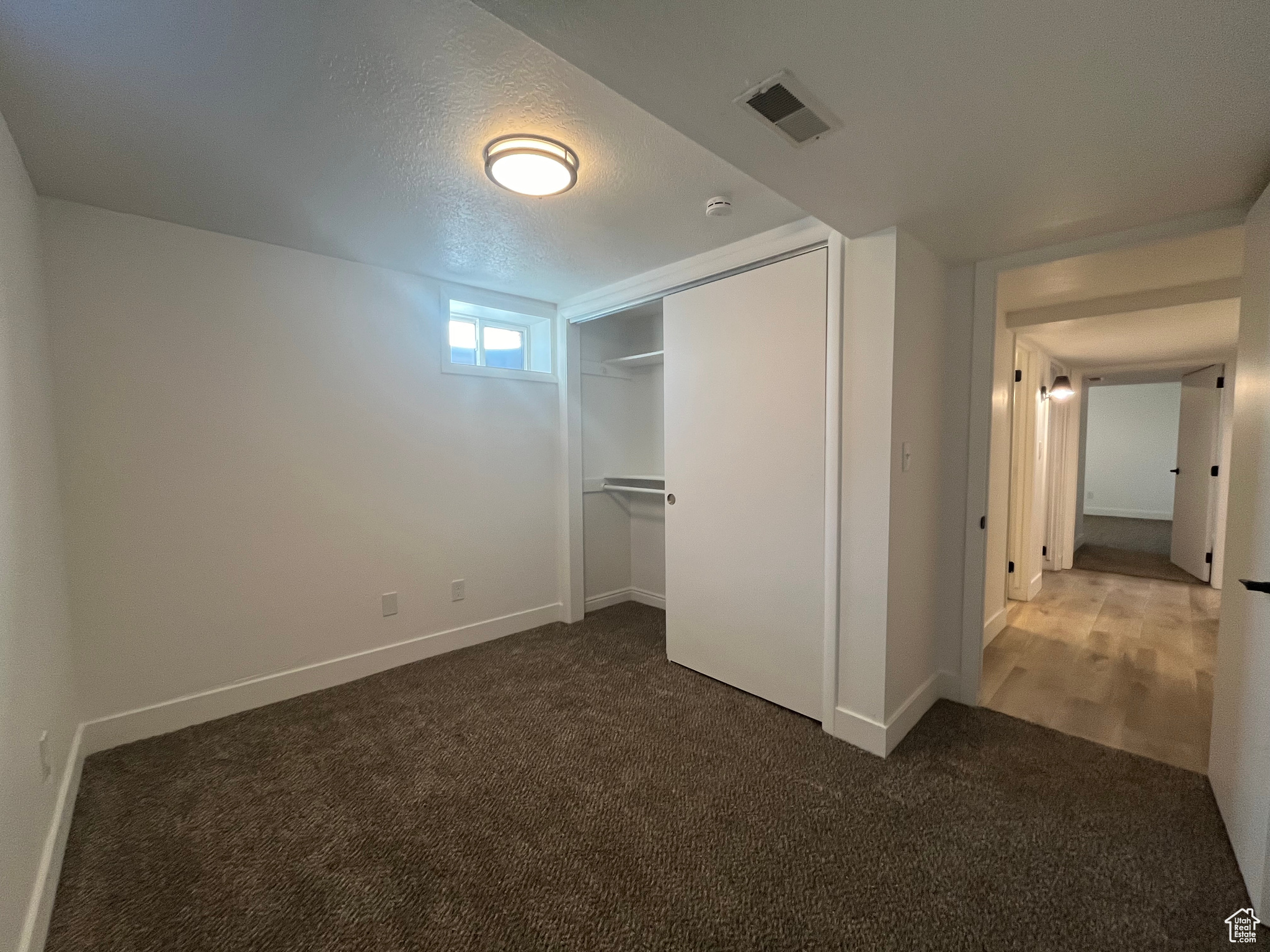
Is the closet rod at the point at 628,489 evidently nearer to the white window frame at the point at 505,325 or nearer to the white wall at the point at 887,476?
the white window frame at the point at 505,325

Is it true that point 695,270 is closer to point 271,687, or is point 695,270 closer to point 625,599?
point 625,599

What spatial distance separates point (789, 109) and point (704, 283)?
145 centimetres

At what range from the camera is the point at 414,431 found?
10.0 feet

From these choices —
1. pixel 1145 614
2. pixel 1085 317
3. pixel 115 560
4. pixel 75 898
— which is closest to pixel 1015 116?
pixel 1085 317

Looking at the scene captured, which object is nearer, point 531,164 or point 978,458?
point 531,164

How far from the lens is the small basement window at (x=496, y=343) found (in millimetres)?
3348

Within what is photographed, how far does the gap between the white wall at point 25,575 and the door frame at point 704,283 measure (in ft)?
8.18

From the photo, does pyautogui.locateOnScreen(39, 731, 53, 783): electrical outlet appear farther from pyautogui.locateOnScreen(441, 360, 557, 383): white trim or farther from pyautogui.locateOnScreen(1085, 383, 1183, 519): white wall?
pyautogui.locateOnScreen(1085, 383, 1183, 519): white wall

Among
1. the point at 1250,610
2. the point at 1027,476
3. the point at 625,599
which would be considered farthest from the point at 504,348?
the point at 1027,476

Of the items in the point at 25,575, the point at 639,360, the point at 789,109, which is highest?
the point at 789,109

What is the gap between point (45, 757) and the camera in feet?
5.11

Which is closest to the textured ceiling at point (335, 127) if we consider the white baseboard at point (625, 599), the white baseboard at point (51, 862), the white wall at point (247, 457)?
the white wall at point (247, 457)

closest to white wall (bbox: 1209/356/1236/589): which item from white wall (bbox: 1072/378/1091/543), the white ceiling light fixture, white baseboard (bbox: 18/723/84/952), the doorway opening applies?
the doorway opening

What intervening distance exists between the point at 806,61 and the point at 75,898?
2998 mm
